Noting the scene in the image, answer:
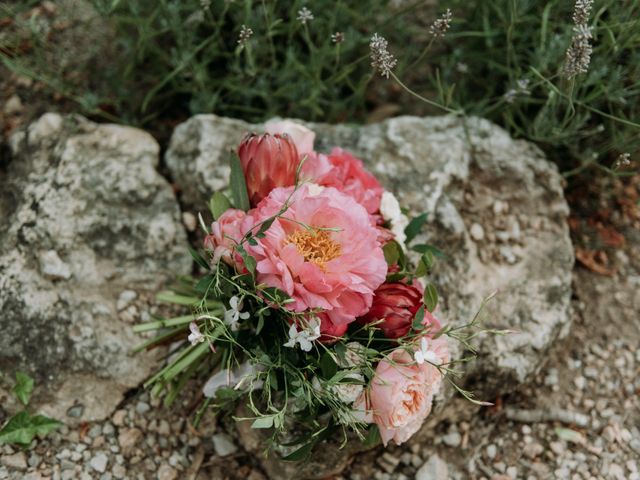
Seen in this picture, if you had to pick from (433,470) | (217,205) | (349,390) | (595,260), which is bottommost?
(433,470)

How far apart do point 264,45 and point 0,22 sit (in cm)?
104

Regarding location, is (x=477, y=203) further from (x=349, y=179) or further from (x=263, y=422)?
(x=263, y=422)

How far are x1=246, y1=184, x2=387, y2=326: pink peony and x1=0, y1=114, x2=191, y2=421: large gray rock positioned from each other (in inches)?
24.7

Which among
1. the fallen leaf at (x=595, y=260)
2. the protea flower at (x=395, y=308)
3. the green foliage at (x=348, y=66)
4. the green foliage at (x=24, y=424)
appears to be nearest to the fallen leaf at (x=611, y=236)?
the fallen leaf at (x=595, y=260)

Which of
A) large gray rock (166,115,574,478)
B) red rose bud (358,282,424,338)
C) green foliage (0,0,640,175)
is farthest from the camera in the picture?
green foliage (0,0,640,175)

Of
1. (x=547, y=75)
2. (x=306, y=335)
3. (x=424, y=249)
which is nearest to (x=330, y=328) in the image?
(x=306, y=335)

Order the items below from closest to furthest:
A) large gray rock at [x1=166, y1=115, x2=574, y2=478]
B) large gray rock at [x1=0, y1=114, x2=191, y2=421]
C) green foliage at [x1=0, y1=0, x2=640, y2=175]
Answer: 1. large gray rock at [x1=0, y1=114, x2=191, y2=421]
2. large gray rock at [x1=166, y1=115, x2=574, y2=478]
3. green foliage at [x1=0, y1=0, x2=640, y2=175]

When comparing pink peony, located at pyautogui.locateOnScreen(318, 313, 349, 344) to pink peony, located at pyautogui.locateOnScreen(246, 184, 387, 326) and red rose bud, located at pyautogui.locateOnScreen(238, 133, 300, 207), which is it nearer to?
pink peony, located at pyautogui.locateOnScreen(246, 184, 387, 326)

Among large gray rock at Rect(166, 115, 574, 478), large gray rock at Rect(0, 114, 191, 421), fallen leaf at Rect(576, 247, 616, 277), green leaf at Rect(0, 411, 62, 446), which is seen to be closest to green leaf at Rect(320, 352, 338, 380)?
large gray rock at Rect(166, 115, 574, 478)

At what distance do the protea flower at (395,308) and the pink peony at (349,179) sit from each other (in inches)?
9.1

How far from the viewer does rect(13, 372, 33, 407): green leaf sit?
1.77 m

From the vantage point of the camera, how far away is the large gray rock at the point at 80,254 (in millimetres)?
1844

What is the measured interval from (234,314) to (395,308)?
34 cm

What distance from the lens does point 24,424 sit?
1763 mm
